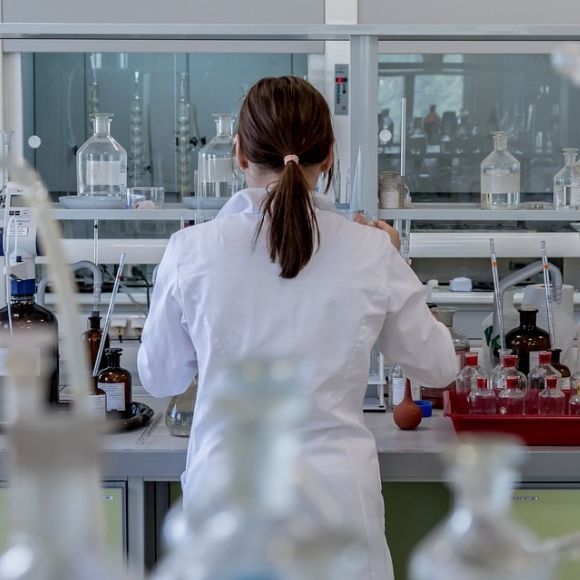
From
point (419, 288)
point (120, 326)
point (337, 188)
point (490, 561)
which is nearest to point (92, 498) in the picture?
point (490, 561)

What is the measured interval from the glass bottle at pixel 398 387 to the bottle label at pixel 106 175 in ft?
2.75

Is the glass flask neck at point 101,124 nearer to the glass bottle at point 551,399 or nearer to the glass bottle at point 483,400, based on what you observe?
the glass bottle at point 483,400

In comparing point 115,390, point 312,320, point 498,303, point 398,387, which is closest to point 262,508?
point 312,320

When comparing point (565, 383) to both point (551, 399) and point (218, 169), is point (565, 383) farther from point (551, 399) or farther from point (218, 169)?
point (218, 169)

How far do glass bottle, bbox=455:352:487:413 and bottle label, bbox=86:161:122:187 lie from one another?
98 cm

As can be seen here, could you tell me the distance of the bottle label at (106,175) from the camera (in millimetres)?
2594

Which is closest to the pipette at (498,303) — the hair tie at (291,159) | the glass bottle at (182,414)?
the glass bottle at (182,414)

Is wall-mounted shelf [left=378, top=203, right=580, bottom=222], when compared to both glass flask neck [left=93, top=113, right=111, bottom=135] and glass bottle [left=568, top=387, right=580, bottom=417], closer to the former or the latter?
glass bottle [left=568, top=387, right=580, bottom=417]

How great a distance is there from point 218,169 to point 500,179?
2.32ft

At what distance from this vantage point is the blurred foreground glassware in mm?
2539

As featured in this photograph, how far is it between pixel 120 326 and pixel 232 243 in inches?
62.1

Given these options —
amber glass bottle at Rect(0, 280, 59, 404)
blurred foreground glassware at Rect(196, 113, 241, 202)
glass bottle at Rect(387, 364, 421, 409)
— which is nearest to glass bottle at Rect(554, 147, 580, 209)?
glass bottle at Rect(387, 364, 421, 409)

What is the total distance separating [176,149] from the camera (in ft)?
15.2

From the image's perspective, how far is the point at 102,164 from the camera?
259cm
